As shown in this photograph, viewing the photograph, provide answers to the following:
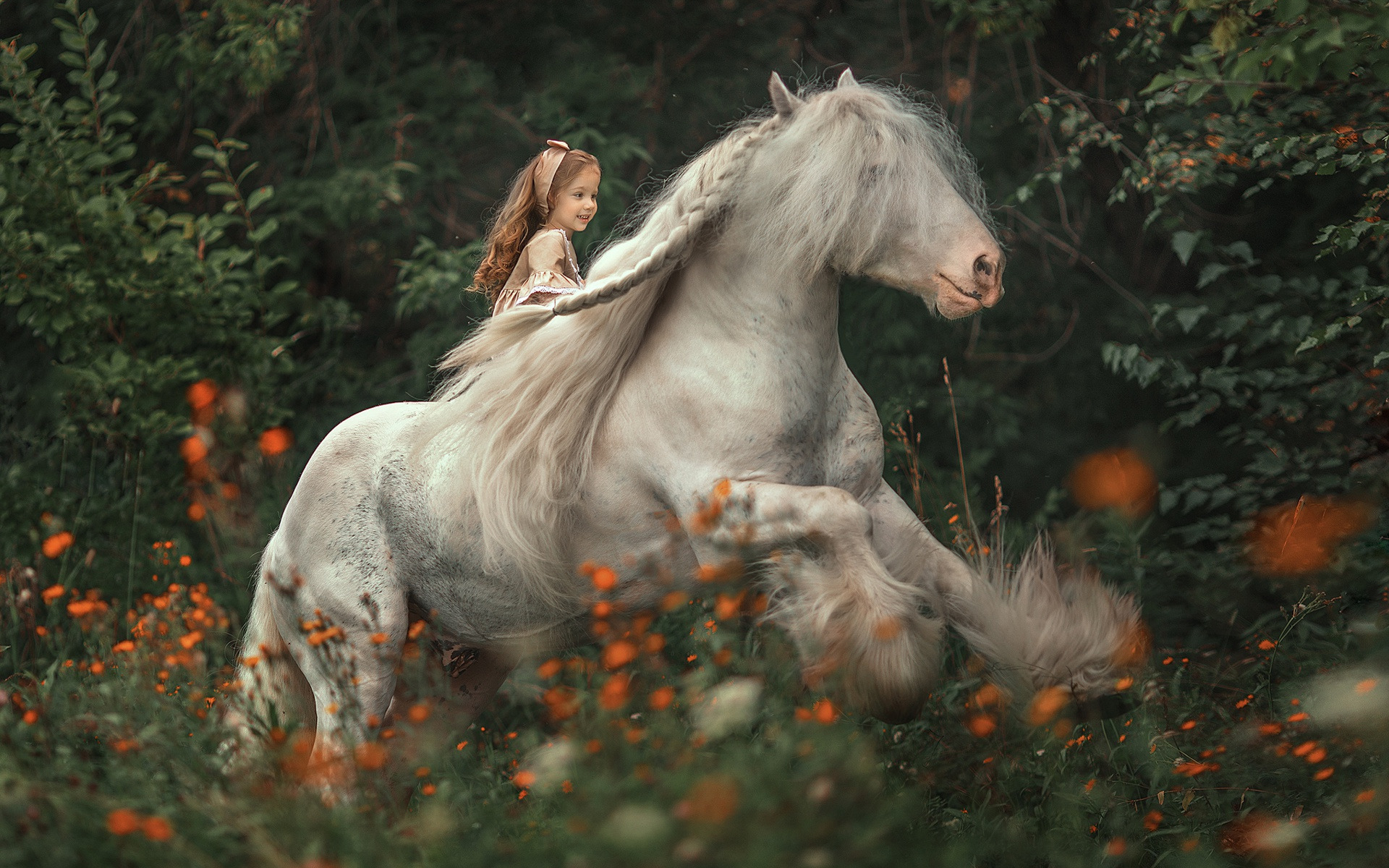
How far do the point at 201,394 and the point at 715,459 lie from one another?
11.9 feet

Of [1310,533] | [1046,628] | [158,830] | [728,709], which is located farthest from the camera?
[1310,533]

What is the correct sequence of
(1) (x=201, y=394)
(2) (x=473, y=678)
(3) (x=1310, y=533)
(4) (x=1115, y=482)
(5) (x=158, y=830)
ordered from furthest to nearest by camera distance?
1. (1) (x=201, y=394)
2. (4) (x=1115, y=482)
3. (3) (x=1310, y=533)
4. (2) (x=473, y=678)
5. (5) (x=158, y=830)

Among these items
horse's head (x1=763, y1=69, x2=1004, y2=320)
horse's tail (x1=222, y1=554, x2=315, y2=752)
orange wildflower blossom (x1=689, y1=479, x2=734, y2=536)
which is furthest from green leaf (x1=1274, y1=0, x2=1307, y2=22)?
horse's tail (x1=222, y1=554, x2=315, y2=752)

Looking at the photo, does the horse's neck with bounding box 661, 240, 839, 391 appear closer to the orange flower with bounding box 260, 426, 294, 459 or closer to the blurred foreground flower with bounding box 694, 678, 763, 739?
the blurred foreground flower with bounding box 694, 678, 763, 739

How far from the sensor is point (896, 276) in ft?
8.55

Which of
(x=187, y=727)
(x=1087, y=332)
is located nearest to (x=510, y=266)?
(x=187, y=727)

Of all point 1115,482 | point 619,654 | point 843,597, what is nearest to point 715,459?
point 843,597

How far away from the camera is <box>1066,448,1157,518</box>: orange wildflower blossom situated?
4.63 m

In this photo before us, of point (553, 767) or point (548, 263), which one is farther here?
point (548, 263)

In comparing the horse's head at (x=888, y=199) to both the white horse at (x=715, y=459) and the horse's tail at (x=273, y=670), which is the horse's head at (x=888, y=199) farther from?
the horse's tail at (x=273, y=670)

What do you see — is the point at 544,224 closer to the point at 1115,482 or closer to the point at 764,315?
the point at 764,315

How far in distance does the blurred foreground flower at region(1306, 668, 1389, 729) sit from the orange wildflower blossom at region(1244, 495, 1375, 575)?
3.68 feet

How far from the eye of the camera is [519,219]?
10.4 ft

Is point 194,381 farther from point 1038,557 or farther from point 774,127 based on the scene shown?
point 1038,557
